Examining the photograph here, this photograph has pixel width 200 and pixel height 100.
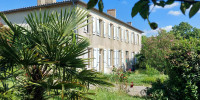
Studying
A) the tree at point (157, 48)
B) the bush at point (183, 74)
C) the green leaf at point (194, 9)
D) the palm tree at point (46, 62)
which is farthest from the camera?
the tree at point (157, 48)

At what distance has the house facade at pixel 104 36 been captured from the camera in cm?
1623

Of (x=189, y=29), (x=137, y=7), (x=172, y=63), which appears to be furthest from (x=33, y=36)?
(x=189, y=29)

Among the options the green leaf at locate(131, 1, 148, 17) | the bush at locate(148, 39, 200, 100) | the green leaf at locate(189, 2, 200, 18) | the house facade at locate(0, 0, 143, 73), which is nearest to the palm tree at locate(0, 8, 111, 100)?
the green leaf at locate(131, 1, 148, 17)

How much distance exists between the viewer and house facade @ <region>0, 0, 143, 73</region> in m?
16.2

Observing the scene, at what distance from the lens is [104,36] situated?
19.5m

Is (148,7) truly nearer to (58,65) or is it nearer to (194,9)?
(194,9)

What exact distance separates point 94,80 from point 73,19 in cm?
145

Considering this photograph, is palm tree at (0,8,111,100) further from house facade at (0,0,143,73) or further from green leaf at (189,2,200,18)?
house facade at (0,0,143,73)

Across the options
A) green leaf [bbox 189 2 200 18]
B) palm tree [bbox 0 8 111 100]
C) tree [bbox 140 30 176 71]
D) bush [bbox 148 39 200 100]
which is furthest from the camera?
tree [bbox 140 30 176 71]

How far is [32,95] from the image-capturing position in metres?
3.71

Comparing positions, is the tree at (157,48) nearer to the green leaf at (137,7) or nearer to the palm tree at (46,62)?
the palm tree at (46,62)

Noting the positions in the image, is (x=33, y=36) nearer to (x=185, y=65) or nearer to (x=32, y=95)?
(x=32, y=95)

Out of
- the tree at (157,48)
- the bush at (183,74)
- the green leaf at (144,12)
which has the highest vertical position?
the tree at (157,48)

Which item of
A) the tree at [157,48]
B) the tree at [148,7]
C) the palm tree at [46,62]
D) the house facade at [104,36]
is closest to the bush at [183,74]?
the palm tree at [46,62]
